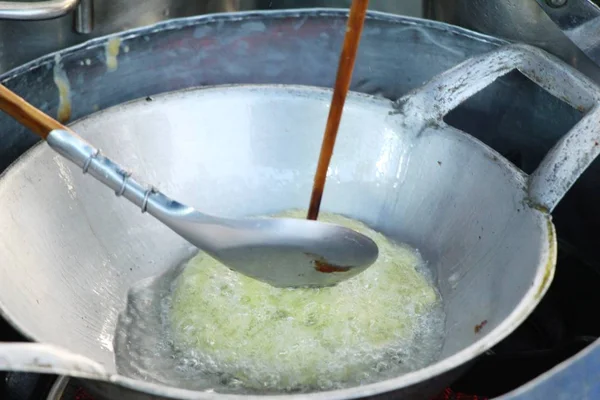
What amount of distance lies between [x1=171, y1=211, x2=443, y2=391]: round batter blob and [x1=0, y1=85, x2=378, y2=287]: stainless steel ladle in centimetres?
5

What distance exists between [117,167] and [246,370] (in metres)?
0.31

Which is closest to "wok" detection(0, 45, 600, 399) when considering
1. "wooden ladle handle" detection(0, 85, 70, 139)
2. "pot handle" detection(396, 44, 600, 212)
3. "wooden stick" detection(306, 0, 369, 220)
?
"pot handle" detection(396, 44, 600, 212)

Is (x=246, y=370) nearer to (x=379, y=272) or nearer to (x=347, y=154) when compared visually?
(x=379, y=272)

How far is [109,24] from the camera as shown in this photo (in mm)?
1398

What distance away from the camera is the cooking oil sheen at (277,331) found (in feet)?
2.98

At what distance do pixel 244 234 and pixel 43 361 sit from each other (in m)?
0.36

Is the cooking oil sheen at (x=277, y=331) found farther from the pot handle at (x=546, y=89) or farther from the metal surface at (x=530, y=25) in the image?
the metal surface at (x=530, y=25)

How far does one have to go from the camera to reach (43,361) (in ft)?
2.00

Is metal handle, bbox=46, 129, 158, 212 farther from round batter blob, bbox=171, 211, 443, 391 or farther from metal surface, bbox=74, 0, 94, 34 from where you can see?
metal surface, bbox=74, 0, 94, 34

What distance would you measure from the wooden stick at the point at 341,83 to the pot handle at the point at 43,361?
0.47 metres

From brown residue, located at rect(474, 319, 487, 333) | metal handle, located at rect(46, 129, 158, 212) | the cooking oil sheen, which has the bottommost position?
the cooking oil sheen

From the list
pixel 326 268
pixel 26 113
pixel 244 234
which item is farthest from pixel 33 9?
pixel 326 268

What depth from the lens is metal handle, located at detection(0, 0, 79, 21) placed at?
3.39 feet

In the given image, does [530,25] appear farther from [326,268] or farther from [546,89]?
[326,268]
